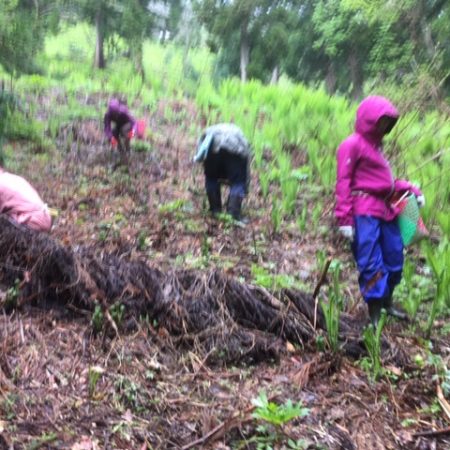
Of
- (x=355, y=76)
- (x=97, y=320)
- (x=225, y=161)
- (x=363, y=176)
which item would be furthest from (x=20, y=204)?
(x=355, y=76)

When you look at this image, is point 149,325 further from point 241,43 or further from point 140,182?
point 241,43

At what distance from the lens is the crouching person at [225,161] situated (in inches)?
254

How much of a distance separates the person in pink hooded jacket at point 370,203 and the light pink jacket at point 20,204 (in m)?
2.60

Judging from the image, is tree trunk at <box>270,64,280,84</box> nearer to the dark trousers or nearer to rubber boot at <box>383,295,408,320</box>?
the dark trousers

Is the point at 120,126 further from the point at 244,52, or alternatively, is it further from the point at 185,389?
the point at 244,52

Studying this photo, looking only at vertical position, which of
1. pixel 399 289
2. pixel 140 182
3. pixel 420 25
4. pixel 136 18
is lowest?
pixel 140 182

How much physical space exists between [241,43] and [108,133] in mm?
11721

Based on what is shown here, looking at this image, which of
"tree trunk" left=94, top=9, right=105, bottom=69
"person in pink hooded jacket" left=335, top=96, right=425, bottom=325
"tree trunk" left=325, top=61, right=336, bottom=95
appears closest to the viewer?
"person in pink hooded jacket" left=335, top=96, right=425, bottom=325

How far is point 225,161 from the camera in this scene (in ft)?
21.9

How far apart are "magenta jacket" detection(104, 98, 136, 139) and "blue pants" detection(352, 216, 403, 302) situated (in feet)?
16.0

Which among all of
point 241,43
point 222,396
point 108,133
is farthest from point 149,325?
point 241,43

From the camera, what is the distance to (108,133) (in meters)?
8.70

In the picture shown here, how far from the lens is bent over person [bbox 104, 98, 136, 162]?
831 cm

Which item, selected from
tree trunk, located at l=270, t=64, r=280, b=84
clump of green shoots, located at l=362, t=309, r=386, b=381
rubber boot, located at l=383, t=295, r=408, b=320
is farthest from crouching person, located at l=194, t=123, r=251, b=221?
tree trunk, located at l=270, t=64, r=280, b=84
